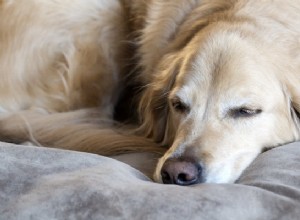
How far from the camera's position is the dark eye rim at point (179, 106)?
6.57ft

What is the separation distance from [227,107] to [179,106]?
0.66ft

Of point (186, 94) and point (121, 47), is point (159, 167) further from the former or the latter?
point (121, 47)

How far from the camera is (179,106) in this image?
6.68 feet

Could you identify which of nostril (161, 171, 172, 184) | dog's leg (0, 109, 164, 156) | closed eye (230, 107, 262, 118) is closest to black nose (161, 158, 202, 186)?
nostril (161, 171, 172, 184)

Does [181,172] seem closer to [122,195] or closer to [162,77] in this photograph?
[122,195]

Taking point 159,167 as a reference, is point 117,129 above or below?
→ below

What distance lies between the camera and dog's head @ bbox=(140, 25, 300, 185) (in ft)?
5.91

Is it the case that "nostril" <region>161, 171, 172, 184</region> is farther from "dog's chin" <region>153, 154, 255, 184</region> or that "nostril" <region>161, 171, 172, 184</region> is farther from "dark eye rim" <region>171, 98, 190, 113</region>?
"dark eye rim" <region>171, 98, 190, 113</region>

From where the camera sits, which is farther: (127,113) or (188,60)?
(127,113)

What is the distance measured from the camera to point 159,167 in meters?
1.82

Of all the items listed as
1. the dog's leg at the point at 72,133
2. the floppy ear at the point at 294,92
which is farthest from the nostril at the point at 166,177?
the floppy ear at the point at 294,92

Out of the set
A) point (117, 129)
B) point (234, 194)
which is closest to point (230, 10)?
point (117, 129)

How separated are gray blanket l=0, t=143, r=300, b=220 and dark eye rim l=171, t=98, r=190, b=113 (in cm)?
39

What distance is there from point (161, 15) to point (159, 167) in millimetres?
974
